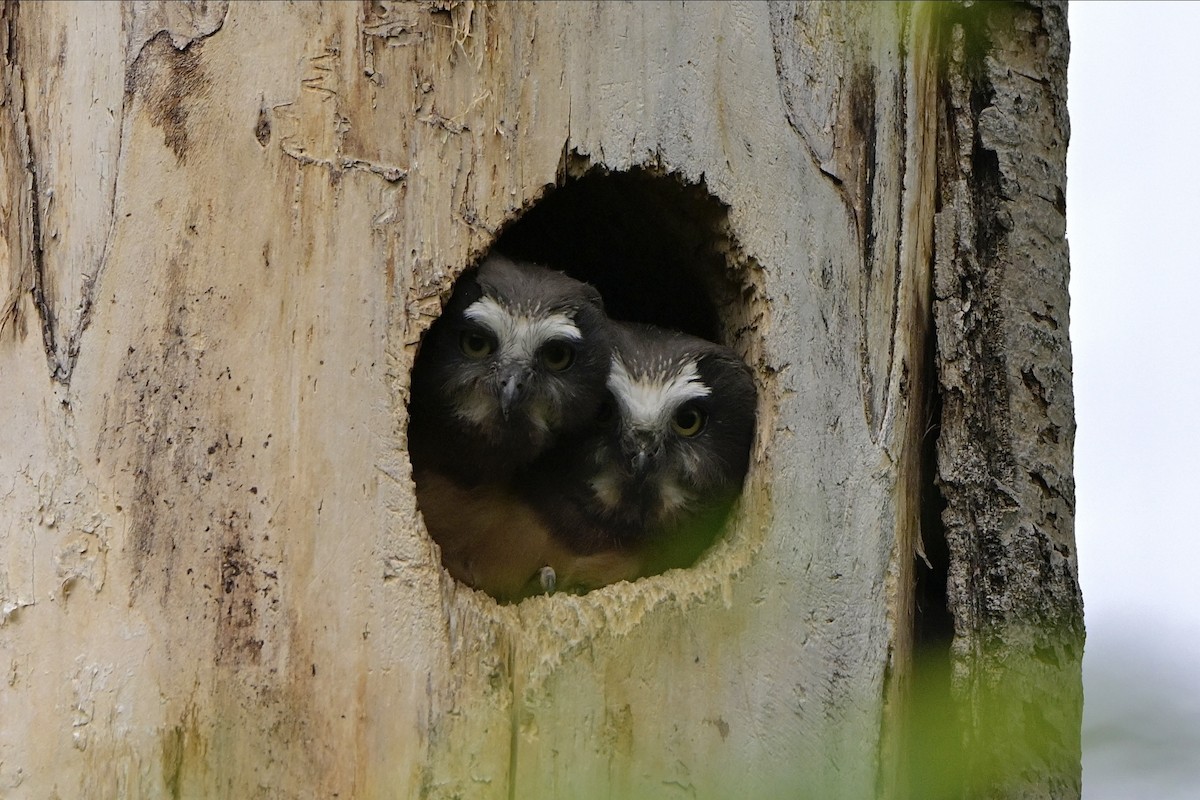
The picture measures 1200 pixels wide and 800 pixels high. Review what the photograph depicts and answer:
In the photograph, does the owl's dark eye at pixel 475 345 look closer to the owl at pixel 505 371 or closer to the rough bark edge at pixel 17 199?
the owl at pixel 505 371

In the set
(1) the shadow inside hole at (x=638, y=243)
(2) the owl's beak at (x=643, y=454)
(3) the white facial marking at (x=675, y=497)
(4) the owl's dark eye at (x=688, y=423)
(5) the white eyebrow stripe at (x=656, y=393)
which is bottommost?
(3) the white facial marking at (x=675, y=497)

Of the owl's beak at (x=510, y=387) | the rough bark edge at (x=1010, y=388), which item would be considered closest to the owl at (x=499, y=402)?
the owl's beak at (x=510, y=387)

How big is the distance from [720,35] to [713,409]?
132 centimetres

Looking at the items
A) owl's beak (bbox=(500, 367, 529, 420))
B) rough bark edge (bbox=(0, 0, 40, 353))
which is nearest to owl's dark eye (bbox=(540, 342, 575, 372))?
owl's beak (bbox=(500, 367, 529, 420))

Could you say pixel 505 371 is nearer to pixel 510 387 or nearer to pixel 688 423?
pixel 510 387

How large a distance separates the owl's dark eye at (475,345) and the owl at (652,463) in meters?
0.44

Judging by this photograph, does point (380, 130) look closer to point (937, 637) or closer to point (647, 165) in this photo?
point (647, 165)

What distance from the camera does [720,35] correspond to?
339 centimetres

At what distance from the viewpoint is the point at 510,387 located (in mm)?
4074

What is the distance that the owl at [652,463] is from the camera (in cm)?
421

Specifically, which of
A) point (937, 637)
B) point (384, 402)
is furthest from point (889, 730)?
point (384, 402)

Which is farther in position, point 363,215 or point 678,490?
point 678,490

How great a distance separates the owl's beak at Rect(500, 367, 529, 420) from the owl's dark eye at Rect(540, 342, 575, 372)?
0.15 meters

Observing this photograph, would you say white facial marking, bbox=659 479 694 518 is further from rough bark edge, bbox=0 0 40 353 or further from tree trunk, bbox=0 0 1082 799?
rough bark edge, bbox=0 0 40 353
